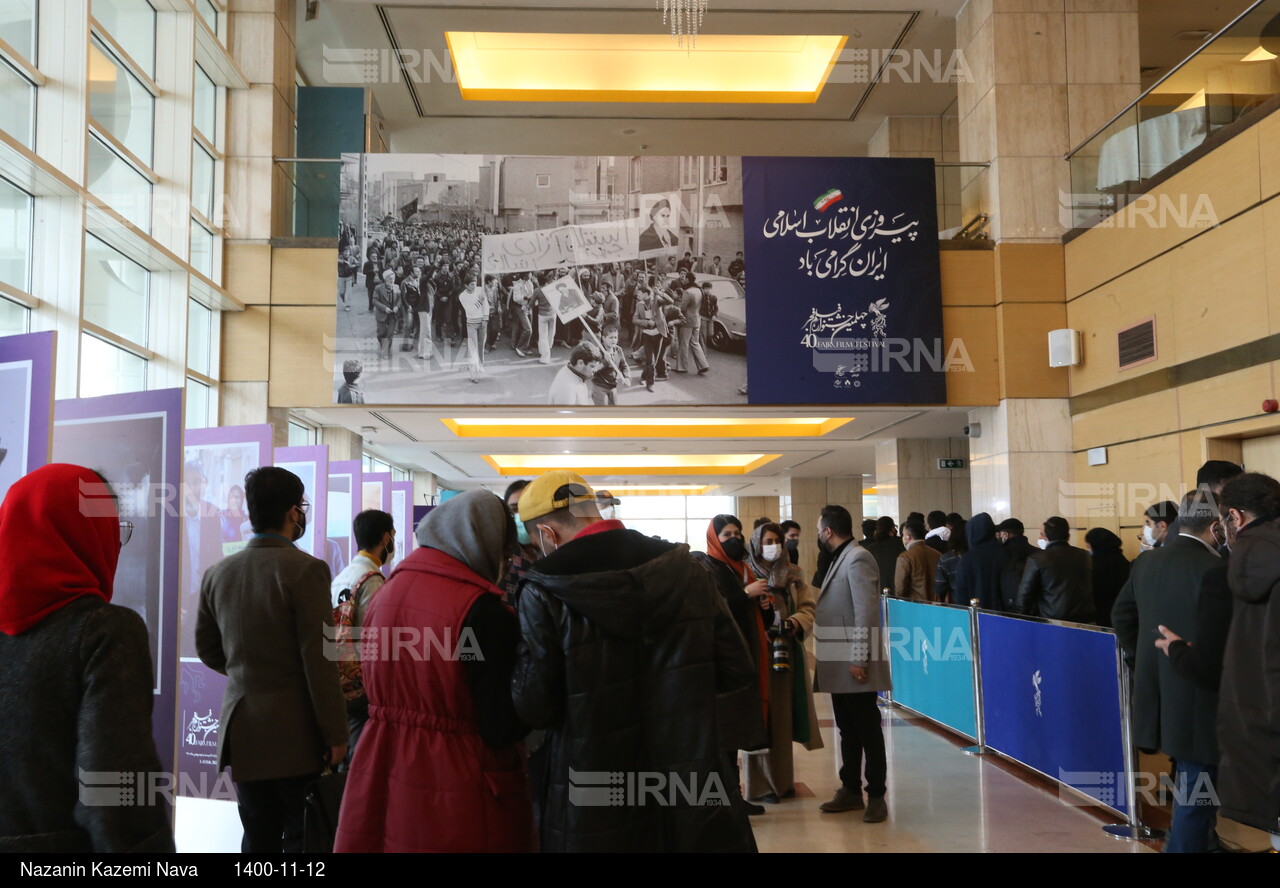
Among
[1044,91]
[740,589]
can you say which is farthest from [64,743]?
[1044,91]

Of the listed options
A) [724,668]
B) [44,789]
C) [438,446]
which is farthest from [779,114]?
[44,789]

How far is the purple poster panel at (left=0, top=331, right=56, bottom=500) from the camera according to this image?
9.75ft

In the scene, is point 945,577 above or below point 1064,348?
below

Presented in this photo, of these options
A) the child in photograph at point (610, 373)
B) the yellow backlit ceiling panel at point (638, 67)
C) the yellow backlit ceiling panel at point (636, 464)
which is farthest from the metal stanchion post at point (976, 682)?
the yellow backlit ceiling panel at point (636, 464)

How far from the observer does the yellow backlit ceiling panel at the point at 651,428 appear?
1287cm

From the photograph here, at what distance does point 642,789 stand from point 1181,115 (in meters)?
8.05

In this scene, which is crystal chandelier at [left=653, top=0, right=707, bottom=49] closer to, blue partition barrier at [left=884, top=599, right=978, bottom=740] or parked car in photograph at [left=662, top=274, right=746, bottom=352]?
parked car in photograph at [left=662, top=274, right=746, bottom=352]

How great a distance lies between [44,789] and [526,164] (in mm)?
9319

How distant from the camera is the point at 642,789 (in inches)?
91.0

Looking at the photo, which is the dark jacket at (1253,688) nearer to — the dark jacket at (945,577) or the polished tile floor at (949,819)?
the polished tile floor at (949,819)

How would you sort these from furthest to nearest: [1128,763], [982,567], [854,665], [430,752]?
[982,567] → [854,665] → [1128,763] → [430,752]

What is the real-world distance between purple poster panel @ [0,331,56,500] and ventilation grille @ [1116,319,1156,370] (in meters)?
8.52

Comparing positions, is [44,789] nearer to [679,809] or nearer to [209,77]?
A: [679,809]

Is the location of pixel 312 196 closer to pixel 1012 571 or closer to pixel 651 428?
pixel 651 428
